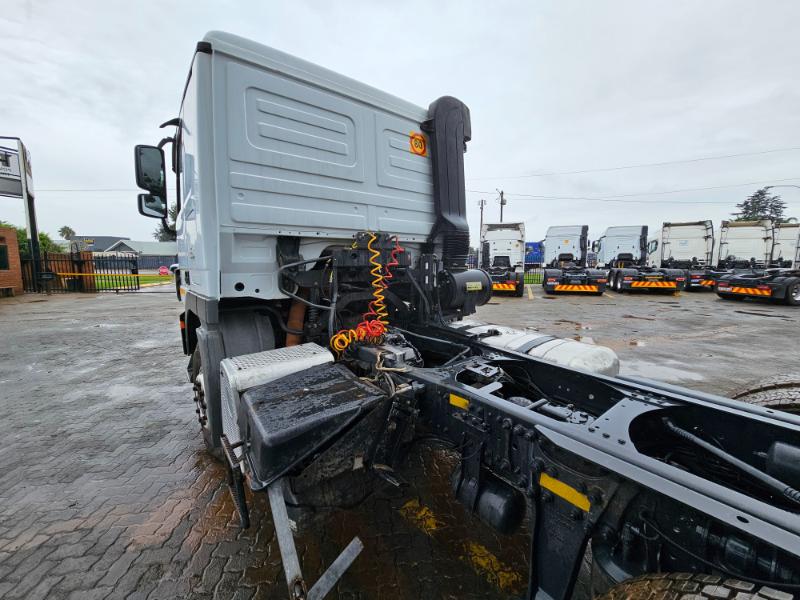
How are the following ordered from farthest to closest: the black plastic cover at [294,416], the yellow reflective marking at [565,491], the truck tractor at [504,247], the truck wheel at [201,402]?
1. the truck tractor at [504,247]
2. the truck wheel at [201,402]
3. the black plastic cover at [294,416]
4. the yellow reflective marking at [565,491]

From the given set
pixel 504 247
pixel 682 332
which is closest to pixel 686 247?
pixel 504 247

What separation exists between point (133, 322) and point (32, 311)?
462 centimetres

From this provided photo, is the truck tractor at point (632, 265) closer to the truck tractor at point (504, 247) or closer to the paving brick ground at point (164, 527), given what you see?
the truck tractor at point (504, 247)

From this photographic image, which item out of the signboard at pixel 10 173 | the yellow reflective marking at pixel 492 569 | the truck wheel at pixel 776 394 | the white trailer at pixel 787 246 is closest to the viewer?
the yellow reflective marking at pixel 492 569

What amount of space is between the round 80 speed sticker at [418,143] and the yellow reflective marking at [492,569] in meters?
3.20

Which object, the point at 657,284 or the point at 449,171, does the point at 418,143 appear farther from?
the point at 657,284

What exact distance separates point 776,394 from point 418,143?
3.22m

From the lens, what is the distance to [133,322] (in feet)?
31.8

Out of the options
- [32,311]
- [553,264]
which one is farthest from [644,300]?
[32,311]

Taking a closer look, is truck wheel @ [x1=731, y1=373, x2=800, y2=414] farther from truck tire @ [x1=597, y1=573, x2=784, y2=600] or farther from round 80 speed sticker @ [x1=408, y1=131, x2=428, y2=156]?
round 80 speed sticker @ [x1=408, y1=131, x2=428, y2=156]

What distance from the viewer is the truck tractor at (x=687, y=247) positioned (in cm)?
1883

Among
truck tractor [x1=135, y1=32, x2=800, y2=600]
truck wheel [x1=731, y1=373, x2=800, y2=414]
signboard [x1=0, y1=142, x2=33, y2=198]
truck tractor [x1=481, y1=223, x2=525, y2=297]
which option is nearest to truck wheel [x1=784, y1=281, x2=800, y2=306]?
truck tractor [x1=481, y1=223, x2=525, y2=297]

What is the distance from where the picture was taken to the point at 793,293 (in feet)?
41.1

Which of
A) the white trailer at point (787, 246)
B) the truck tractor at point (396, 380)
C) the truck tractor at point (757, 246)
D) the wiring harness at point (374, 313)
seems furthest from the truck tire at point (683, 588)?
the white trailer at point (787, 246)
